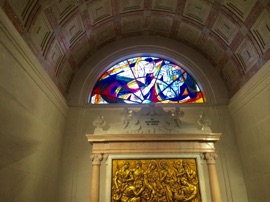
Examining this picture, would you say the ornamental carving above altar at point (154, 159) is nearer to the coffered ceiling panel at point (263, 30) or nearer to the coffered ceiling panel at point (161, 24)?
the coffered ceiling panel at point (263, 30)

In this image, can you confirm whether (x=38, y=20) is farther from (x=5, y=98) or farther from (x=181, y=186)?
(x=181, y=186)

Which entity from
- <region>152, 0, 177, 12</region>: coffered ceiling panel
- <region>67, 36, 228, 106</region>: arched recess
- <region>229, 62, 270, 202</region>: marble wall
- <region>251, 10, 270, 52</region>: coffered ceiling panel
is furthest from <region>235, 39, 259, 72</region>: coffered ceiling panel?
<region>152, 0, 177, 12</region>: coffered ceiling panel

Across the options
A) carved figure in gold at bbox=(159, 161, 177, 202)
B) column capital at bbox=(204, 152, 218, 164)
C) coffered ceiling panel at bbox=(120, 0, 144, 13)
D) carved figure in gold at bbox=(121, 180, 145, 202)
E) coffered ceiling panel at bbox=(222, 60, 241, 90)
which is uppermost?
coffered ceiling panel at bbox=(120, 0, 144, 13)

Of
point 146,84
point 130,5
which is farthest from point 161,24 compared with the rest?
point 146,84

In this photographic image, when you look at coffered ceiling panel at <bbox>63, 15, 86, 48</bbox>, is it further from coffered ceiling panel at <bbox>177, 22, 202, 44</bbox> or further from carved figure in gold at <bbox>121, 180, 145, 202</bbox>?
carved figure in gold at <bbox>121, 180, 145, 202</bbox>

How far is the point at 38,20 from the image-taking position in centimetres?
414

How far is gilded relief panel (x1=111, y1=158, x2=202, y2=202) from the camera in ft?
14.1

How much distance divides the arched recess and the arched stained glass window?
180mm

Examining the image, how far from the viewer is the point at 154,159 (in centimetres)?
463

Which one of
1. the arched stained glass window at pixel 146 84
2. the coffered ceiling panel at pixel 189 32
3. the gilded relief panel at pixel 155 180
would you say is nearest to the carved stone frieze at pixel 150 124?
the gilded relief panel at pixel 155 180

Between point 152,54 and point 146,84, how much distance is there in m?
1.01

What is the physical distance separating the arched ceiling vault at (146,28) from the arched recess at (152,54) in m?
0.16

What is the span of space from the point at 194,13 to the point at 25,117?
468cm

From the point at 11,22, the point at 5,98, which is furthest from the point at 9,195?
the point at 11,22
